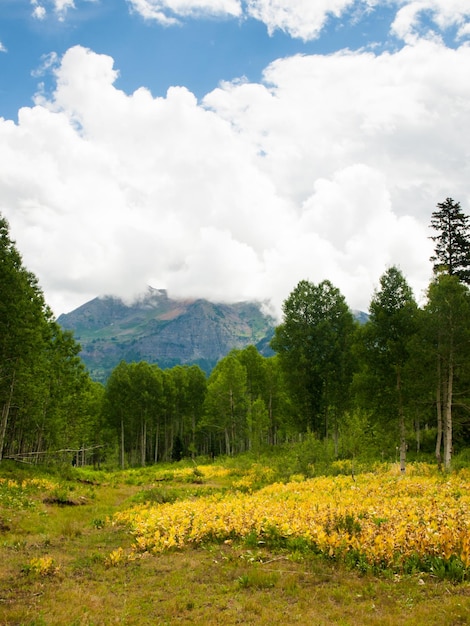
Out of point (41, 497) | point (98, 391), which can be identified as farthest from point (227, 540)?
point (98, 391)

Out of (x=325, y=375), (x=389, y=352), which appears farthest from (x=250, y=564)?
(x=325, y=375)

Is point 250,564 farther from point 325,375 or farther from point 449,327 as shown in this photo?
point 325,375

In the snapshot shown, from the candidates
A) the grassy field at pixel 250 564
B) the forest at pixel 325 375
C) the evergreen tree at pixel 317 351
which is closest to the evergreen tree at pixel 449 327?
the forest at pixel 325 375

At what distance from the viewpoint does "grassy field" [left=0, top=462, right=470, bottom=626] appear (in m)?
6.94

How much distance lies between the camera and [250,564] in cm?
934

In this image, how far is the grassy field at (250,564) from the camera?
22.8 feet

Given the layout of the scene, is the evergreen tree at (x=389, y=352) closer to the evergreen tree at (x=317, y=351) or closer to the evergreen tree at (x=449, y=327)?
the evergreen tree at (x=449, y=327)

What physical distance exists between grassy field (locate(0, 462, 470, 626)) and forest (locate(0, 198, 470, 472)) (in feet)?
26.7

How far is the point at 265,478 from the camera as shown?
81.1 feet

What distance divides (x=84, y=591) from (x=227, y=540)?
13.3ft

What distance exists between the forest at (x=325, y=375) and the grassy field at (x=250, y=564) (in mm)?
8134

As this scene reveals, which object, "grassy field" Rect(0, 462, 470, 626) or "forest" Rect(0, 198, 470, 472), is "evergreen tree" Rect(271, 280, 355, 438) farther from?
"grassy field" Rect(0, 462, 470, 626)

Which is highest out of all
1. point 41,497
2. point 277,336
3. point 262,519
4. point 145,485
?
point 277,336

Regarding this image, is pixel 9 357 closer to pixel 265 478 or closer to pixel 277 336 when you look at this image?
pixel 265 478
